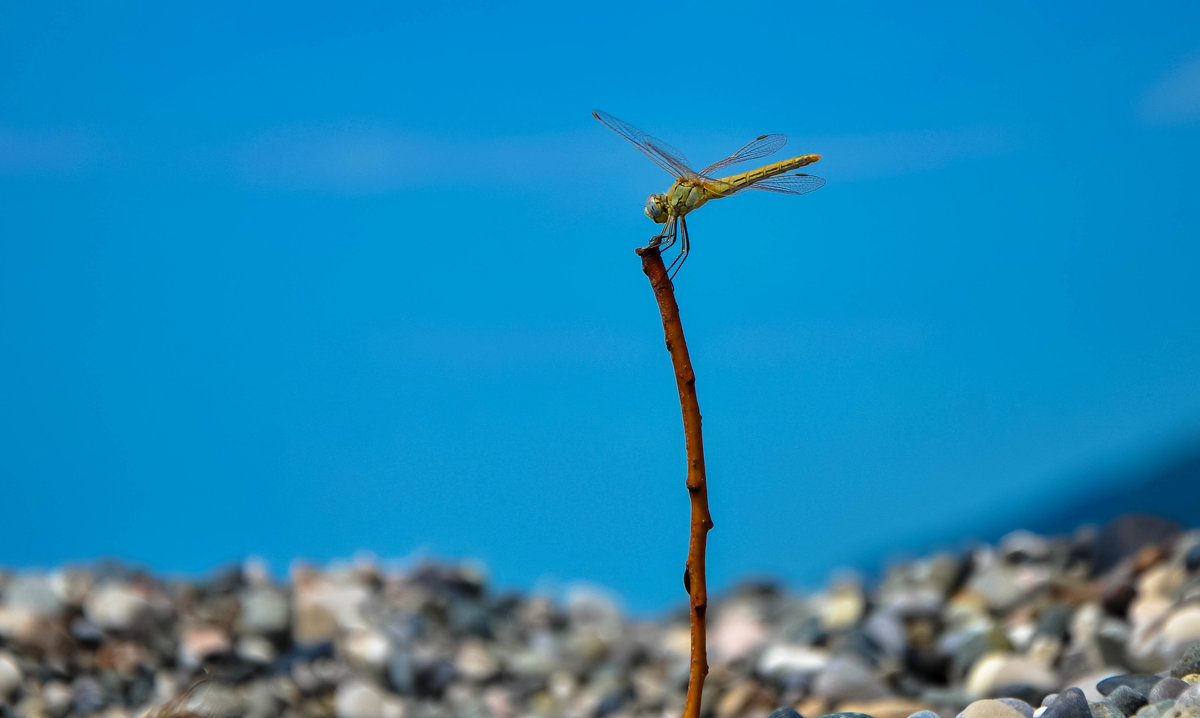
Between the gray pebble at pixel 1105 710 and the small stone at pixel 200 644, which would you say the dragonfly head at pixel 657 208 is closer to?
the gray pebble at pixel 1105 710

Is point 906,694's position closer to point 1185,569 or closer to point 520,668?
point 1185,569

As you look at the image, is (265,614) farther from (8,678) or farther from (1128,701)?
(1128,701)

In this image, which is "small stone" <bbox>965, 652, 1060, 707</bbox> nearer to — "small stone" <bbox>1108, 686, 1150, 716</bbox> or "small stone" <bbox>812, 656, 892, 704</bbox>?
"small stone" <bbox>812, 656, 892, 704</bbox>

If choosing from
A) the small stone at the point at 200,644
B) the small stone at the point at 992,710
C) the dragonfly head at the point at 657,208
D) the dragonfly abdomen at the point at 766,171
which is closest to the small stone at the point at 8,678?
the small stone at the point at 200,644

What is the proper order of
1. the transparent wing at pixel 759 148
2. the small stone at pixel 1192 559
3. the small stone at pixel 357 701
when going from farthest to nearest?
the small stone at pixel 357 701 < the small stone at pixel 1192 559 < the transparent wing at pixel 759 148

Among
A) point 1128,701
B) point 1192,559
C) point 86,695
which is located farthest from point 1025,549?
point 86,695

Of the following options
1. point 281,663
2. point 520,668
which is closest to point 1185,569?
point 520,668
